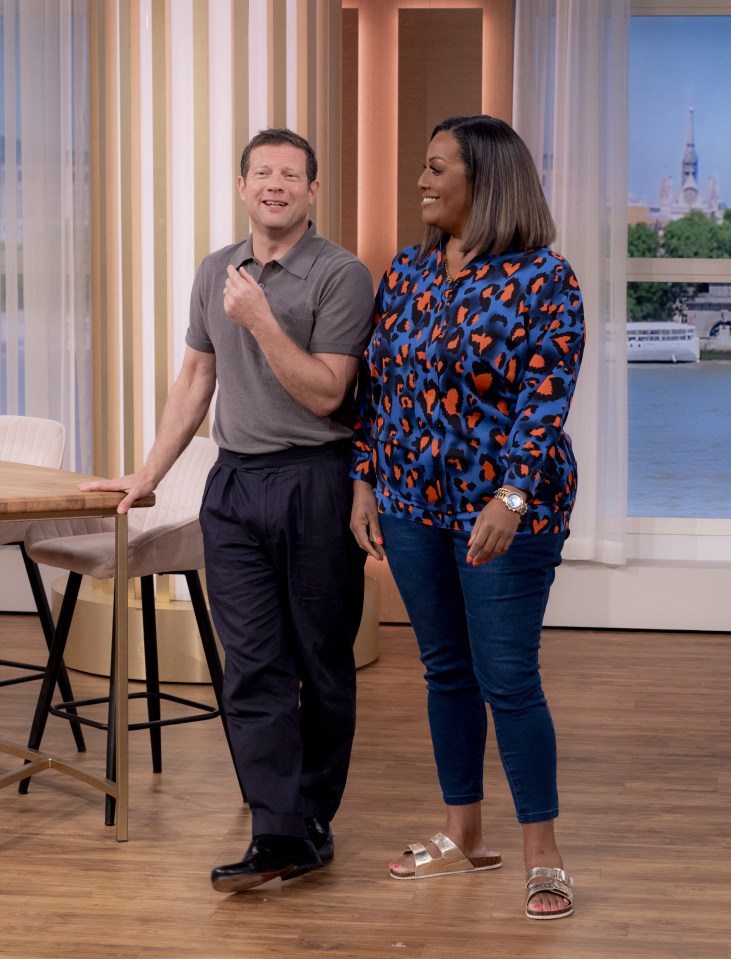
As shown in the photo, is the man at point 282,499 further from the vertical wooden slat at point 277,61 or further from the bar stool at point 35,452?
the vertical wooden slat at point 277,61

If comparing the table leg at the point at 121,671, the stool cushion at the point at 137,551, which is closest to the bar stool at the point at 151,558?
the stool cushion at the point at 137,551

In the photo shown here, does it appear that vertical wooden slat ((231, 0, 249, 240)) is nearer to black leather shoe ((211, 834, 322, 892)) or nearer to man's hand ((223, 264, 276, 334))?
man's hand ((223, 264, 276, 334))

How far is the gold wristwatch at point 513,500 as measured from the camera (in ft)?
7.99

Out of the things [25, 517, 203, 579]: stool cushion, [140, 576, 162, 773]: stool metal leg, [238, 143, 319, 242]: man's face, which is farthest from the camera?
[140, 576, 162, 773]: stool metal leg

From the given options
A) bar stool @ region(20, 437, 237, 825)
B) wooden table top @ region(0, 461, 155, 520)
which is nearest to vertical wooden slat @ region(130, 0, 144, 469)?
bar stool @ region(20, 437, 237, 825)

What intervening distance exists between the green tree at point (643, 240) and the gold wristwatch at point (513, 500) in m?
3.63

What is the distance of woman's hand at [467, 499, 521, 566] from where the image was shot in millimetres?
2432

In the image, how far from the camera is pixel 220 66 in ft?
14.2

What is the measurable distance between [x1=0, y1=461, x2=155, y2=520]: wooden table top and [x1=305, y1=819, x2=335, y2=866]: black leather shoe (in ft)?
2.62

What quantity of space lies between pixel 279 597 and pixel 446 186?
0.92 metres

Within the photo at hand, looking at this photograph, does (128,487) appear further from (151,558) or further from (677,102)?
(677,102)

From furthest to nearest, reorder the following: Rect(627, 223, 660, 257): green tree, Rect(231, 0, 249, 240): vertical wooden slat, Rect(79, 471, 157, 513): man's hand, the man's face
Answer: Rect(627, 223, 660, 257): green tree < Rect(231, 0, 249, 240): vertical wooden slat < Rect(79, 471, 157, 513): man's hand < the man's face

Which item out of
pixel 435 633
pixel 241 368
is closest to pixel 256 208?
pixel 241 368

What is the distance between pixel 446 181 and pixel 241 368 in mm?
570
